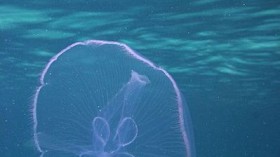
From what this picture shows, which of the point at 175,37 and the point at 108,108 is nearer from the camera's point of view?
the point at 108,108

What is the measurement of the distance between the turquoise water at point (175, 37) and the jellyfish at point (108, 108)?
535 mm

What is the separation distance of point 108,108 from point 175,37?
5.70m

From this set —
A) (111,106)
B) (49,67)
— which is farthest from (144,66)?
→ (49,67)

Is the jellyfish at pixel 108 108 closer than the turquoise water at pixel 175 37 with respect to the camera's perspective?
Yes

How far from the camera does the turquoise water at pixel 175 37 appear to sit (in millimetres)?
9117

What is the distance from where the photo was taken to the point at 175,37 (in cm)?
1130

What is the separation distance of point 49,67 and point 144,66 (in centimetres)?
173

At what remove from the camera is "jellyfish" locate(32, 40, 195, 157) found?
5.74 metres

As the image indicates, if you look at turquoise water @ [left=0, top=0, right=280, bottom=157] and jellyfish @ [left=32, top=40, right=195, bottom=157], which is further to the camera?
turquoise water @ [left=0, top=0, right=280, bottom=157]

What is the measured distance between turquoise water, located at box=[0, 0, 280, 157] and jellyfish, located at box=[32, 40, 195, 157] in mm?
535

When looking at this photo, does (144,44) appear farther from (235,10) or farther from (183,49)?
(235,10)

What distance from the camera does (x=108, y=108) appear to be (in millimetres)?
6125

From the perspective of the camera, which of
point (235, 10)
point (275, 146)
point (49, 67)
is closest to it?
point (49, 67)

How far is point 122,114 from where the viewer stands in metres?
6.16
